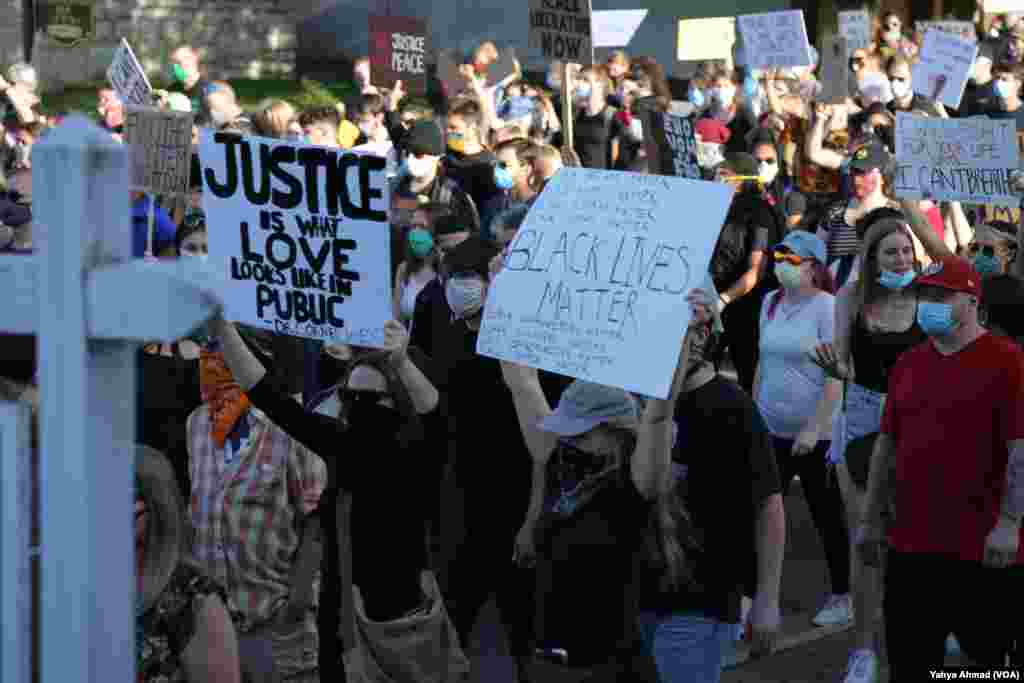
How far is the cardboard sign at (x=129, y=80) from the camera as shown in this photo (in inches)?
445

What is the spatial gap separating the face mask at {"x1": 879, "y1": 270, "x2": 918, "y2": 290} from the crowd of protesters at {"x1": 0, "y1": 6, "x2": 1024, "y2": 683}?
20 millimetres

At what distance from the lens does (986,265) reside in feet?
23.6

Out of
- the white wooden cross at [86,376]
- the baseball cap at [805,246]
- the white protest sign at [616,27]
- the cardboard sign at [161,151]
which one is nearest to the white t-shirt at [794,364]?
the baseball cap at [805,246]

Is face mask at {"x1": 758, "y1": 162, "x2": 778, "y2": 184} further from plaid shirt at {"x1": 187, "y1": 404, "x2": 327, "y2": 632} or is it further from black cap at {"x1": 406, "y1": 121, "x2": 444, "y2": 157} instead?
plaid shirt at {"x1": 187, "y1": 404, "x2": 327, "y2": 632}

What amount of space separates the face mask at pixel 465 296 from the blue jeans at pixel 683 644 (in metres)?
1.94

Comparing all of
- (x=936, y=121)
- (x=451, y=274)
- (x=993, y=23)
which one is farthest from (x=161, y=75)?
(x=451, y=274)

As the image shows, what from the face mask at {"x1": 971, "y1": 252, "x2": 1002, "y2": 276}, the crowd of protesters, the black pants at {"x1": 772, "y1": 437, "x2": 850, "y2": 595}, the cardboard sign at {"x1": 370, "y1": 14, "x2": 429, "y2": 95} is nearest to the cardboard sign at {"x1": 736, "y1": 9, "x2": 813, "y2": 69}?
the cardboard sign at {"x1": 370, "y1": 14, "x2": 429, "y2": 95}

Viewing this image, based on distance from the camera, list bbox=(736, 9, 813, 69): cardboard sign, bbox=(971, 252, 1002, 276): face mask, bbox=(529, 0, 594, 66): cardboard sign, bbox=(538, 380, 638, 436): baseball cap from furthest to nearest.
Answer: bbox=(736, 9, 813, 69): cardboard sign
bbox=(529, 0, 594, 66): cardboard sign
bbox=(971, 252, 1002, 276): face mask
bbox=(538, 380, 638, 436): baseball cap

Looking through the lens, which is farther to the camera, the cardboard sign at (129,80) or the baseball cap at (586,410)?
the cardboard sign at (129,80)

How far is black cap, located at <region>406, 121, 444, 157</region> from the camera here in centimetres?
1134

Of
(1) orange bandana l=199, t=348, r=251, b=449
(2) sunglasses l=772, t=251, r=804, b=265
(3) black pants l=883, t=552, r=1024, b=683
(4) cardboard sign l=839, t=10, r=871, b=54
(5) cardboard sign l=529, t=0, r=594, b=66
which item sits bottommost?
(3) black pants l=883, t=552, r=1024, b=683

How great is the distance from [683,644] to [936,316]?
3.96 feet

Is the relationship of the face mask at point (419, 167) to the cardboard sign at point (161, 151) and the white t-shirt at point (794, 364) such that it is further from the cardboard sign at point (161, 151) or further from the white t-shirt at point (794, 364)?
the white t-shirt at point (794, 364)

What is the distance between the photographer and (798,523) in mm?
9000
